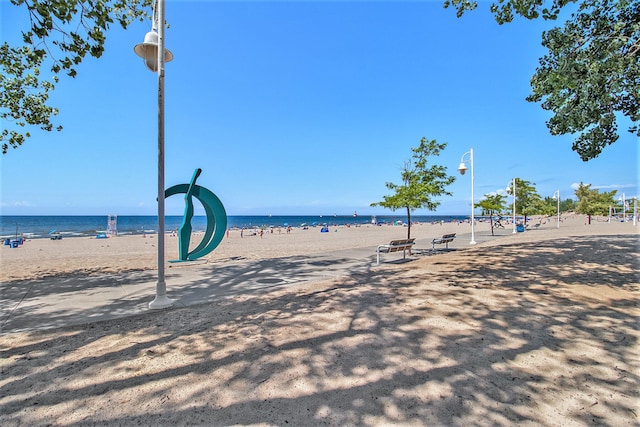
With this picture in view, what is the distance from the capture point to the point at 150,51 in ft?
19.4

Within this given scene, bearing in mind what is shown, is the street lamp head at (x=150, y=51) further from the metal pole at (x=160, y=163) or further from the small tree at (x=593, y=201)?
the small tree at (x=593, y=201)

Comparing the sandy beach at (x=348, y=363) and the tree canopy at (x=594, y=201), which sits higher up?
the tree canopy at (x=594, y=201)

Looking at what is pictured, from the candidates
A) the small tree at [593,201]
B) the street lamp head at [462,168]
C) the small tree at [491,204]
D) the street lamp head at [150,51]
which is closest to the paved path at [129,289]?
the street lamp head at [150,51]

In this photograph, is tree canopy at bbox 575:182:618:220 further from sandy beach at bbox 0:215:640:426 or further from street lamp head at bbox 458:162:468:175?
sandy beach at bbox 0:215:640:426

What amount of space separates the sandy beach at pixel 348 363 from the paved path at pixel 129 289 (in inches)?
26.5

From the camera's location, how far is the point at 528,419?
246 centimetres

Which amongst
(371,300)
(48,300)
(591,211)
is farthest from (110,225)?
(591,211)

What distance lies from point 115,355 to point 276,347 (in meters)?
2.05

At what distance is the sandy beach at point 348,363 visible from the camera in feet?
8.43

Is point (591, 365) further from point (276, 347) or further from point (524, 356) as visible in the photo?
point (276, 347)

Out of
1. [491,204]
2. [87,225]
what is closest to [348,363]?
[491,204]

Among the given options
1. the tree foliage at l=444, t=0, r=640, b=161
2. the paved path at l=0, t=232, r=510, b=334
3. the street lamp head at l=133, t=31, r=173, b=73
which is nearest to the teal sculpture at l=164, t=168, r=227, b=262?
the paved path at l=0, t=232, r=510, b=334

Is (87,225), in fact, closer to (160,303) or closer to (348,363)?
(160,303)

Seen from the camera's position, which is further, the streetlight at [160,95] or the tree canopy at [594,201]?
the tree canopy at [594,201]
